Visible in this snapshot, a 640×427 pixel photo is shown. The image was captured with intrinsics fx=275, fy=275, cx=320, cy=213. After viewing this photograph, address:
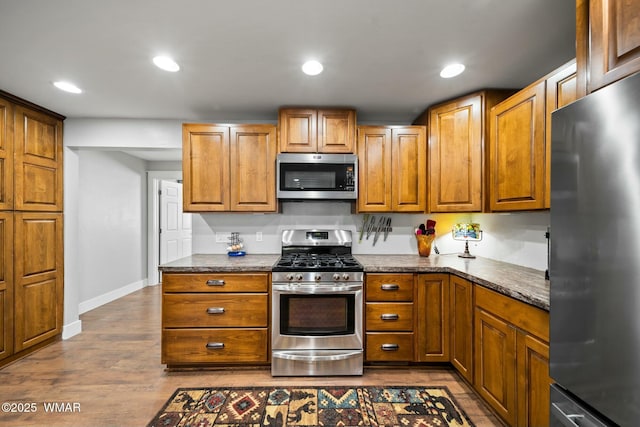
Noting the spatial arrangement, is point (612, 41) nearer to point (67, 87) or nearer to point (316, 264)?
point (316, 264)

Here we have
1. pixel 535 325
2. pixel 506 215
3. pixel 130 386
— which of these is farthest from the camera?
pixel 506 215

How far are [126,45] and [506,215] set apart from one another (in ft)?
10.5

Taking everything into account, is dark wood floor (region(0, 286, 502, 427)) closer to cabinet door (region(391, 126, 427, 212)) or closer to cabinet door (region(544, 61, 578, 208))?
cabinet door (region(391, 126, 427, 212))

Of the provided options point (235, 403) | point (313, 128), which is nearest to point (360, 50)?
point (313, 128)

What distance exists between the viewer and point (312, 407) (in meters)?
1.92

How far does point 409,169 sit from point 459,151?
0.46m

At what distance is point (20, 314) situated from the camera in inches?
101

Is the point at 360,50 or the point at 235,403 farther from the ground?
the point at 360,50

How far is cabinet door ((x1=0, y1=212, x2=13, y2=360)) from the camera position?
7.93 ft

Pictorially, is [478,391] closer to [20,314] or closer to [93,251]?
[20,314]

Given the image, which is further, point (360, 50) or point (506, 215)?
point (506, 215)

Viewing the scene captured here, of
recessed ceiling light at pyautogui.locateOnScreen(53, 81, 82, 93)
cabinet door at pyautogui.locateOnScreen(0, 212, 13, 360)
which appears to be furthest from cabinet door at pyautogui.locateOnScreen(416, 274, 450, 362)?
cabinet door at pyautogui.locateOnScreen(0, 212, 13, 360)

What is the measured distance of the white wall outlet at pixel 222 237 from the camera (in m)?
3.06

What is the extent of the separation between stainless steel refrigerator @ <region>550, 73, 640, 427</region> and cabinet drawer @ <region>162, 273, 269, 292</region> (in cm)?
192
